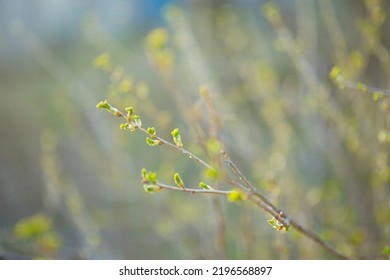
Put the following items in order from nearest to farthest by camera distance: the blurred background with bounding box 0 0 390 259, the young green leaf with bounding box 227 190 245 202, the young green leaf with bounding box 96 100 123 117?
the young green leaf with bounding box 227 190 245 202
the young green leaf with bounding box 96 100 123 117
the blurred background with bounding box 0 0 390 259

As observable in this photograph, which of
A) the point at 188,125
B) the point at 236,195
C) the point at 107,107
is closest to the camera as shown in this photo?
the point at 236,195

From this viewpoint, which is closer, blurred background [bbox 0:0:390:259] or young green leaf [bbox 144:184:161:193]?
young green leaf [bbox 144:184:161:193]

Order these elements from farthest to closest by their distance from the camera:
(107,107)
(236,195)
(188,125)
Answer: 1. (188,125)
2. (107,107)
3. (236,195)

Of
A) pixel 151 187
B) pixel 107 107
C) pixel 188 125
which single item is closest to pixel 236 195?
pixel 151 187

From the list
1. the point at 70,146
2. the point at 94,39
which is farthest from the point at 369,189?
the point at 70,146

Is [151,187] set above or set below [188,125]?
below

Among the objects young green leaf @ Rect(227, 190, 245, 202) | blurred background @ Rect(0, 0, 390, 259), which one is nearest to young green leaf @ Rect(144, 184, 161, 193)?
young green leaf @ Rect(227, 190, 245, 202)

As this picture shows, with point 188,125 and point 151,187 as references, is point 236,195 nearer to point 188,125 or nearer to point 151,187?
point 151,187

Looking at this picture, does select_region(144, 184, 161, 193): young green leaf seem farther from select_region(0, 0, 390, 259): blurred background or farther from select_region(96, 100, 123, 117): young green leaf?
select_region(0, 0, 390, 259): blurred background
